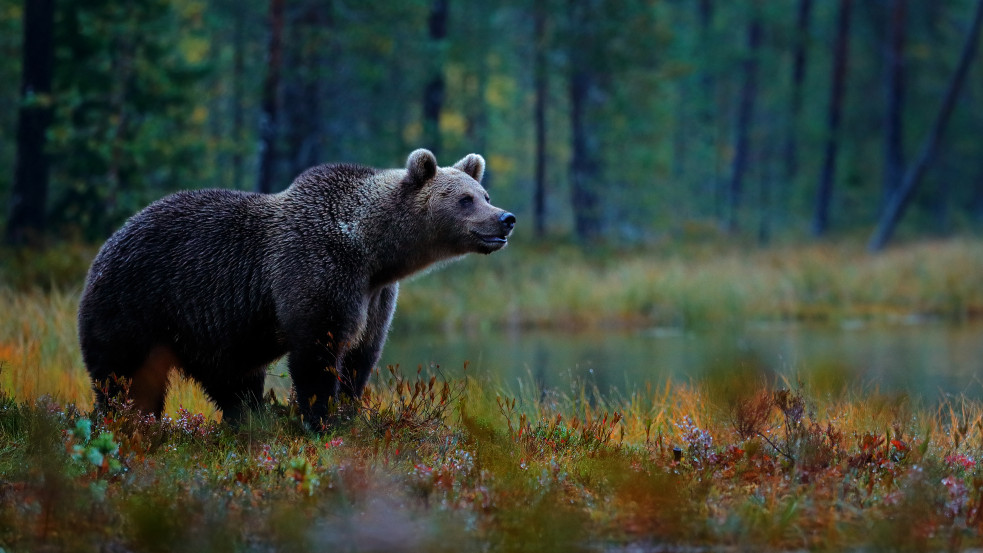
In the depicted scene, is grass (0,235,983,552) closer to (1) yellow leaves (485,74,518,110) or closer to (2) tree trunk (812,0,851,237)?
(2) tree trunk (812,0,851,237)

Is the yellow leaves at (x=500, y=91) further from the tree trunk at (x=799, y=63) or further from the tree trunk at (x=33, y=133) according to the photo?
the tree trunk at (x=33, y=133)

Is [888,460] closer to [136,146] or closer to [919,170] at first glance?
[136,146]

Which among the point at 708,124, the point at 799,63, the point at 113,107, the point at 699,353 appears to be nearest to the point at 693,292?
the point at 699,353

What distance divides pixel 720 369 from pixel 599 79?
23246mm

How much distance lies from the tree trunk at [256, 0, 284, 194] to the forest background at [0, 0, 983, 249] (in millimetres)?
53

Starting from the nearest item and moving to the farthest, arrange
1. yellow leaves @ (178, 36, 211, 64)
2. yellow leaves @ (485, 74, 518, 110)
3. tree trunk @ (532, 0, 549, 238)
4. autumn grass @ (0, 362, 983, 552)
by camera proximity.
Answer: autumn grass @ (0, 362, 983, 552), tree trunk @ (532, 0, 549, 238), yellow leaves @ (178, 36, 211, 64), yellow leaves @ (485, 74, 518, 110)

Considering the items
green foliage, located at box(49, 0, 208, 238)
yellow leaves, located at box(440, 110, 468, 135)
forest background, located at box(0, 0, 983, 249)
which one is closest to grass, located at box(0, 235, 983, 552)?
green foliage, located at box(49, 0, 208, 238)

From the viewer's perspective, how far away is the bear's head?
7.12 metres

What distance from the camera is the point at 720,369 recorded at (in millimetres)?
7750

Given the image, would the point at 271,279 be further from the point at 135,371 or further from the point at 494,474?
the point at 494,474

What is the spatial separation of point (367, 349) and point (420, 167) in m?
1.39

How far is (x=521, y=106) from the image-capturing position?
47.8m

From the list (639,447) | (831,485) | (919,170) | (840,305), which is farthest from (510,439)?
(919,170)

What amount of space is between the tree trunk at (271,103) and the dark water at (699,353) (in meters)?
3.94
